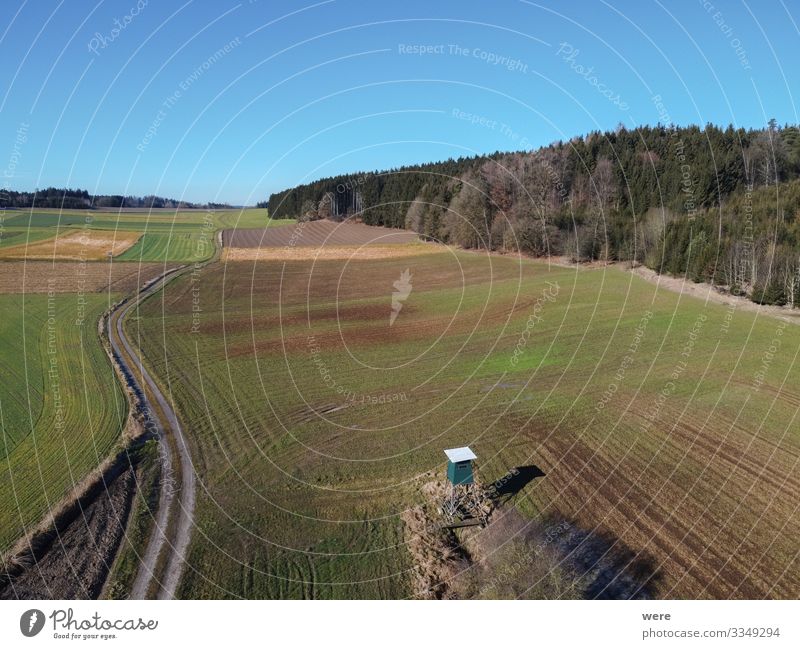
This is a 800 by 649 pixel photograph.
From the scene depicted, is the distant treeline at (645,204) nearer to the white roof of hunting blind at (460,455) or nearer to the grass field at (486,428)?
the grass field at (486,428)

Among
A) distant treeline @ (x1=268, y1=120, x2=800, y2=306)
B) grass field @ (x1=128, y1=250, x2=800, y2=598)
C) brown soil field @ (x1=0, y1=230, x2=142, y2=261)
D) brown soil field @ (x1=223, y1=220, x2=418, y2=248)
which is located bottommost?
grass field @ (x1=128, y1=250, x2=800, y2=598)

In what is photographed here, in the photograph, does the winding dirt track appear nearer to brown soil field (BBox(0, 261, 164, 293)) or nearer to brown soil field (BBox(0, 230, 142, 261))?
brown soil field (BBox(0, 261, 164, 293))

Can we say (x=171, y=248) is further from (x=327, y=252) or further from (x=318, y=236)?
(x=327, y=252)

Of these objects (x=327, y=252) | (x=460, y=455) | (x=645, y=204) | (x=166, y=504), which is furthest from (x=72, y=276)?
(x=645, y=204)

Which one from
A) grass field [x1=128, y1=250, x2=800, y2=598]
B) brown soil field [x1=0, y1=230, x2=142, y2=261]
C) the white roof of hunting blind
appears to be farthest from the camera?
brown soil field [x1=0, y1=230, x2=142, y2=261]

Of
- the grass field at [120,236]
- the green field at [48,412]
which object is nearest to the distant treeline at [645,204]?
the grass field at [120,236]

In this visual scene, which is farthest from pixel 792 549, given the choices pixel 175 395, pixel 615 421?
pixel 175 395

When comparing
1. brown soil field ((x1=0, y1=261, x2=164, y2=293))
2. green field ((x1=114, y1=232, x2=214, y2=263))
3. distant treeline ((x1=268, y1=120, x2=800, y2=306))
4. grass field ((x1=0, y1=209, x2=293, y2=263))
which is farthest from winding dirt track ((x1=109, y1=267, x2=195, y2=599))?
green field ((x1=114, y1=232, x2=214, y2=263))

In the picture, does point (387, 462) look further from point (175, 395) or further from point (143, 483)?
point (175, 395)
